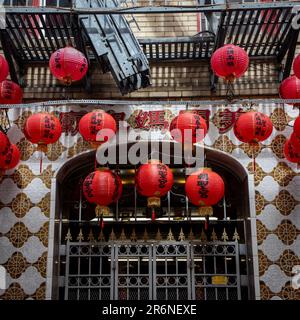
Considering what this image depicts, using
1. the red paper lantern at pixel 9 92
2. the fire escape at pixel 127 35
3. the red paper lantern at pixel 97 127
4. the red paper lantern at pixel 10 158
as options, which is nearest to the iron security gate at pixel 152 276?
the red paper lantern at pixel 10 158

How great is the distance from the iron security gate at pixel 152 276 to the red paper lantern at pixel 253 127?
94.1 inches

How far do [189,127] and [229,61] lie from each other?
53.4 inches

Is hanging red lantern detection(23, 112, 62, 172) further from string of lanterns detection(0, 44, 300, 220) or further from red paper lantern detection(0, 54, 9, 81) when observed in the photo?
red paper lantern detection(0, 54, 9, 81)

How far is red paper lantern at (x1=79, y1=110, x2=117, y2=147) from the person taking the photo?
1034 cm

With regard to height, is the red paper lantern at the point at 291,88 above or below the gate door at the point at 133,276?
above

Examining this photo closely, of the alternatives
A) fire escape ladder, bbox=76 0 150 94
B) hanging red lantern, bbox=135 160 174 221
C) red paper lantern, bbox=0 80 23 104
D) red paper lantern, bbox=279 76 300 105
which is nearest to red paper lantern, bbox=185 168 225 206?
hanging red lantern, bbox=135 160 174 221

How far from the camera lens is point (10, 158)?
11.0m

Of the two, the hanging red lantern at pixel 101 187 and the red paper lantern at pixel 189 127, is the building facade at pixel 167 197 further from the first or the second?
the hanging red lantern at pixel 101 187

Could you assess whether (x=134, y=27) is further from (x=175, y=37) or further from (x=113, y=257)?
(x=113, y=257)

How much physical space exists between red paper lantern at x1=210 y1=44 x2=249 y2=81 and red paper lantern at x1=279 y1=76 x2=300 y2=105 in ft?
3.32

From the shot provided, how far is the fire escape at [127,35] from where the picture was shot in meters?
10.6

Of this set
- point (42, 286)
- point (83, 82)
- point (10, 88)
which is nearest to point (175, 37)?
point (83, 82)
